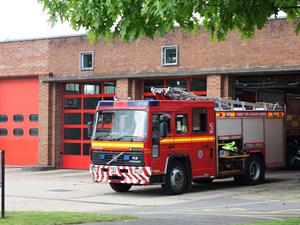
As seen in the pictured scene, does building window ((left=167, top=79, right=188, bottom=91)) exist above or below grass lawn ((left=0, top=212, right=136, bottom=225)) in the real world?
above

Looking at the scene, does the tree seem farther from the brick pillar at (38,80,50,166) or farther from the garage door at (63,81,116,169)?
the brick pillar at (38,80,50,166)

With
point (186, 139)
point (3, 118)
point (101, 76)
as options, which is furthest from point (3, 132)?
point (186, 139)

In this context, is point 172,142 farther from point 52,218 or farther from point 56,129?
point 56,129

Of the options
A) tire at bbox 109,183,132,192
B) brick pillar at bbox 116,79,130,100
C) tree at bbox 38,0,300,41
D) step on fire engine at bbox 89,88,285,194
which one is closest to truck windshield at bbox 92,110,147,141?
step on fire engine at bbox 89,88,285,194

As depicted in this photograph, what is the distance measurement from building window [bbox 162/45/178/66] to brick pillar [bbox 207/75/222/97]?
167cm

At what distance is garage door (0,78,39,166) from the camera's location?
29.9 meters

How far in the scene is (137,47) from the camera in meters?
26.6

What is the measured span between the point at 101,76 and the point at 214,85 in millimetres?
5251

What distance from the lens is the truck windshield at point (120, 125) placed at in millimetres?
17688

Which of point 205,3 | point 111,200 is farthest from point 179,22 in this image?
point 111,200

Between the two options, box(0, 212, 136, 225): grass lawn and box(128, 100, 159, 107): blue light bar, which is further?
box(128, 100, 159, 107): blue light bar

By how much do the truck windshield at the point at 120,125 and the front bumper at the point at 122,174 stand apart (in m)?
0.79

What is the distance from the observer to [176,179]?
18141 mm

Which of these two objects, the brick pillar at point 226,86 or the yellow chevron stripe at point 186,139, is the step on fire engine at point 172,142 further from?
the brick pillar at point 226,86
